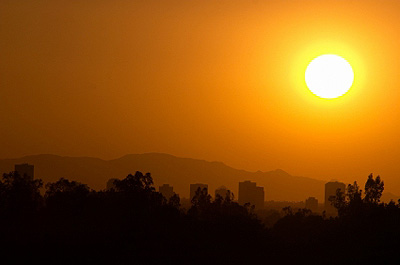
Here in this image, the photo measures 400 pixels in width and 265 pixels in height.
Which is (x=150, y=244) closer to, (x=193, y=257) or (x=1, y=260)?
(x=193, y=257)

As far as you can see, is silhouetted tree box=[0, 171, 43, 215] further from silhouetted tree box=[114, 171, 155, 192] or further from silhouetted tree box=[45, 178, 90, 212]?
silhouetted tree box=[114, 171, 155, 192]

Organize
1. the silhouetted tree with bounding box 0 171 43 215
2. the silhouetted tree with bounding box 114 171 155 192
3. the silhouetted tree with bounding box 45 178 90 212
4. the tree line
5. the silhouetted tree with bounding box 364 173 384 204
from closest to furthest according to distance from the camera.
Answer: the tree line, the silhouetted tree with bounding box 45 178 90 212, the silhouetted tree with bounding box 0 171 43 215, the silhouetted tree with bounding box 114 171 155 192, the silhouetted tree with bounding box 364 173 384 204

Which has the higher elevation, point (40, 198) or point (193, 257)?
point (40, 198)

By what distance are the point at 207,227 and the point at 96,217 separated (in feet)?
35.7

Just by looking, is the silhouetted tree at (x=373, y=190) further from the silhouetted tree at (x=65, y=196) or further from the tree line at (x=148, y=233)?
the silhouetted tree at (x=65, y=196)

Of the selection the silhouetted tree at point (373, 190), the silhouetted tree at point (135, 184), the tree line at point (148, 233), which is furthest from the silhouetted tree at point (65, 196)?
the silhouetted tree at point (373, 190)

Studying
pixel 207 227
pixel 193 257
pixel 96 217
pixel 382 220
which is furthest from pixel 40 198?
pixel 382 220

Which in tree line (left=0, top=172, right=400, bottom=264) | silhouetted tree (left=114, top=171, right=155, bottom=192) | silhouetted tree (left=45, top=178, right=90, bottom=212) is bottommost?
tree line (left=0, top=172, right=400, bottom=264)

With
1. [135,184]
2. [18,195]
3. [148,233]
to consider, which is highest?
[135,184]

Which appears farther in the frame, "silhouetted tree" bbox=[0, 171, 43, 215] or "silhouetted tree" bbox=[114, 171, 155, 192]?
"silhouetted tree" bbox=[114, 171, 155, 192]

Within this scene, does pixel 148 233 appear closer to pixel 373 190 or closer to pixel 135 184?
pixel 135 184

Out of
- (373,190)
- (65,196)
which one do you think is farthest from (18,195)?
(373,190)

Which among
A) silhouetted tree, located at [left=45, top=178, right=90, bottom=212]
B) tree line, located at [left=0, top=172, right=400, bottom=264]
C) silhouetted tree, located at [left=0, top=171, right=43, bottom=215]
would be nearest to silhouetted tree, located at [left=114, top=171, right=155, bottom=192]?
tree line, located at [left=0, top=172, right=400, bottom=264]

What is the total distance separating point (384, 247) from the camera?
64625mm
